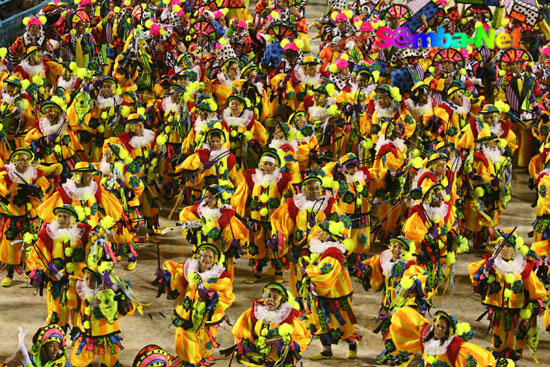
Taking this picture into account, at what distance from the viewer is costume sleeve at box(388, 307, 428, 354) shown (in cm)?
898

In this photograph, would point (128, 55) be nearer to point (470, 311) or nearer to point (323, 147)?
point (323, 147)

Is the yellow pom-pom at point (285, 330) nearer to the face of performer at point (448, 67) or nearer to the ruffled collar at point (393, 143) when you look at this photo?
the ruffled collar at point (393, 143)

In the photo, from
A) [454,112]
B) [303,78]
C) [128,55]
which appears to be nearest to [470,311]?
[454,112]

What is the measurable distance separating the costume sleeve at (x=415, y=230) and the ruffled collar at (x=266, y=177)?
1462 millimetres

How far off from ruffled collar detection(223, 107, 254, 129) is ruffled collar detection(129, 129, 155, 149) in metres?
0.95

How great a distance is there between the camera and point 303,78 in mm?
13992

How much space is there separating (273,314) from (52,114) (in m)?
4.57

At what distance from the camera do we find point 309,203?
413 inches

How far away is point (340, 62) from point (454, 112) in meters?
1.84

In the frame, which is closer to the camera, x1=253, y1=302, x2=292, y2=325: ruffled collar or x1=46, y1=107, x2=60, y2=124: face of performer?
x1=253, y1=302, x2=292, y2=325: ruffled collar

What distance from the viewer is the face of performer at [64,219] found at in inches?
385

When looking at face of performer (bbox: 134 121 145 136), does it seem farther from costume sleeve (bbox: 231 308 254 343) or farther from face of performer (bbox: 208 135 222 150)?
costume sleeve (bbox: 231 308 254 343)

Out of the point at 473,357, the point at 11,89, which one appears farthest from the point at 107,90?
the point at 473,357

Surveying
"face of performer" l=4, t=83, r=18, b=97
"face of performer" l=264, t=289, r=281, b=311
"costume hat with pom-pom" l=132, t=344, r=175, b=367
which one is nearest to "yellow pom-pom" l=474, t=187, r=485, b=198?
"face of performer" l=264, t=289, r=281, b=311
